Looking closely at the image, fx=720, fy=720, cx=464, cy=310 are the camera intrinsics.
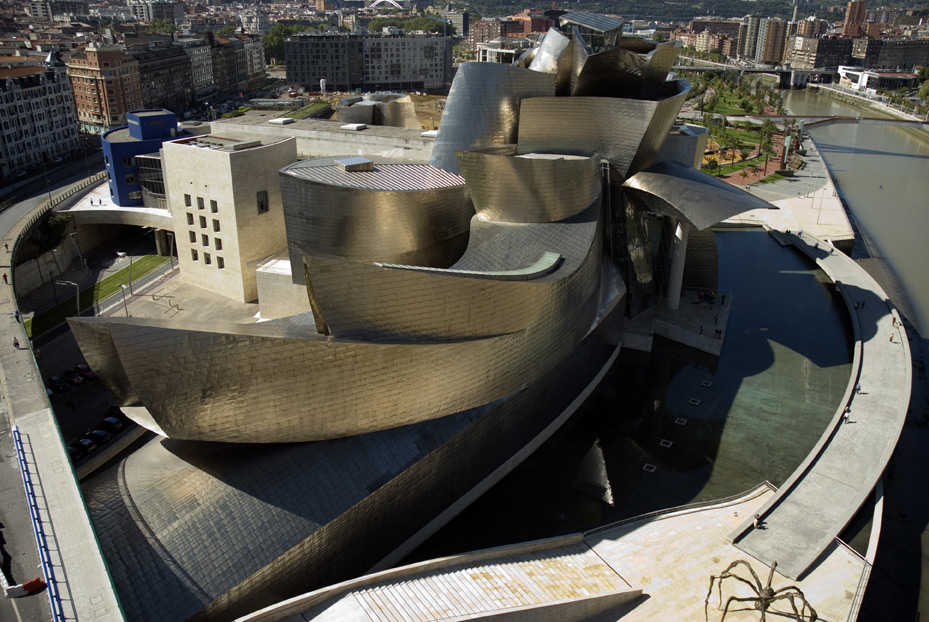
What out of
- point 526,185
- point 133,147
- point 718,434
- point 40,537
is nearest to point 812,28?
point 133,147

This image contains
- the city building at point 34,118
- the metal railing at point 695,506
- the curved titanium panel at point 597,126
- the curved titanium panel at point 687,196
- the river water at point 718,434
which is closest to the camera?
the metal railing at point 695,506

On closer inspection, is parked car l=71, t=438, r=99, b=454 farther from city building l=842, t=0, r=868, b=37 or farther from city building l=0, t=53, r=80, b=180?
city building l=842, t=0, r=868, b=37

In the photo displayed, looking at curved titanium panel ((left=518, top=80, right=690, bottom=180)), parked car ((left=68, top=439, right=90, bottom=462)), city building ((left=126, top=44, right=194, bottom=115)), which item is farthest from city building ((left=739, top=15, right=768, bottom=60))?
parked car ((left=68, top=439, right=90, bottom=462))

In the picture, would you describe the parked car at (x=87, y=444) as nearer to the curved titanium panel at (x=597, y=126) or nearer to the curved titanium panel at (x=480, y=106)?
the curved titanium panel at (x=480, y=106)

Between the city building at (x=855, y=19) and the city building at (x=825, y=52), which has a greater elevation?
the city building at (x=855, y=19)

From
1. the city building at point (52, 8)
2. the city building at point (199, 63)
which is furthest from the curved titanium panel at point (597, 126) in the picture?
the city building at point (52, 8)

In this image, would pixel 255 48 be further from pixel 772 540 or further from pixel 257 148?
pixel 772 540

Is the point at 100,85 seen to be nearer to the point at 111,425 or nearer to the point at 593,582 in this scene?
the point at 111,425
